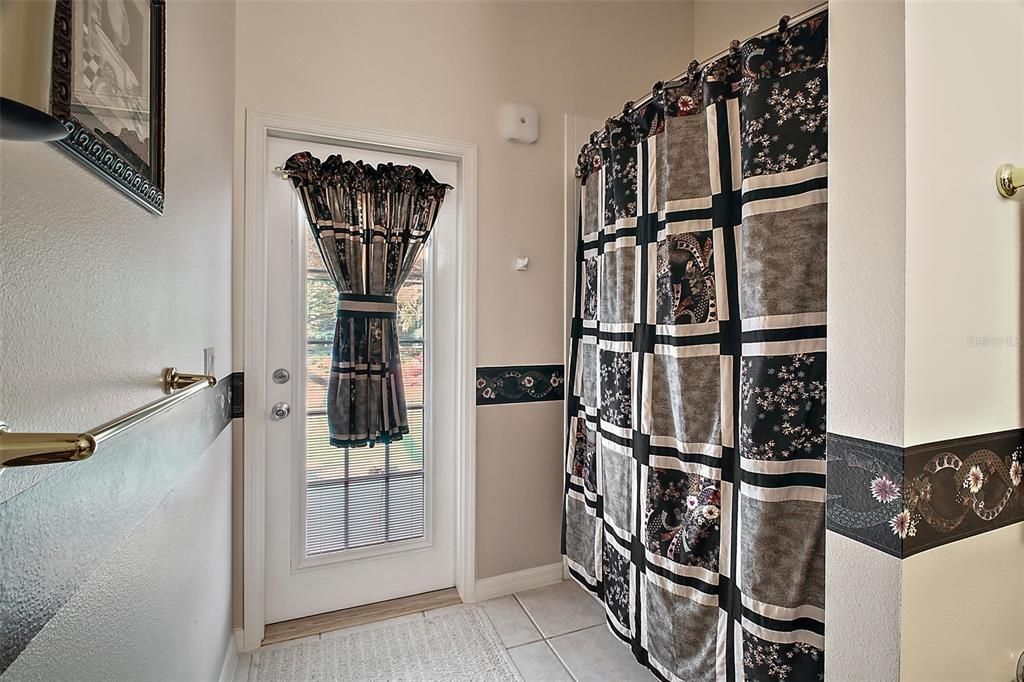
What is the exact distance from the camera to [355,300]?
6.82 feet

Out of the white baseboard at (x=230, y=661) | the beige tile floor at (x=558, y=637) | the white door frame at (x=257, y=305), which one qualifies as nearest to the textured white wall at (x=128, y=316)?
the white baseboard at (x=230, y=661)

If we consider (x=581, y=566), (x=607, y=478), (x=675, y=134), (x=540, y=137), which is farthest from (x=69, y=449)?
(x=540, y=137)

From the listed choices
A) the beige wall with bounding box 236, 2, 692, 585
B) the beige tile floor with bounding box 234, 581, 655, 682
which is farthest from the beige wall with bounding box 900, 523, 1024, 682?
the beige wall with bounding box 236, 2, 692, 585

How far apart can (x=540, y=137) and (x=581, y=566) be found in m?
1.90

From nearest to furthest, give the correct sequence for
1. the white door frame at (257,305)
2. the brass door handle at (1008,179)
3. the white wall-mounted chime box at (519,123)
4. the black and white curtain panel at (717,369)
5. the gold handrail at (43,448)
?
the gold handrail at (43,448), the brass door handle at (1008,179), the black and white curtain panel at (717,369), the white door frame at (257,305), the white wall-mounted chime box at (519,123)

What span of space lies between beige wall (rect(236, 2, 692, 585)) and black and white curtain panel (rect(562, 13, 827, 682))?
0.37 m

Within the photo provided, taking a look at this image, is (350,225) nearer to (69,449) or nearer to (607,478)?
(607,478)

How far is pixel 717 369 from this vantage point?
4.88ft

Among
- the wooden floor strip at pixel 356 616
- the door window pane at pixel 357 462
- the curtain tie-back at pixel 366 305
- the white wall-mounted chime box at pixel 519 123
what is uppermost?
the white wall-mounted chime box at pixel 519 123

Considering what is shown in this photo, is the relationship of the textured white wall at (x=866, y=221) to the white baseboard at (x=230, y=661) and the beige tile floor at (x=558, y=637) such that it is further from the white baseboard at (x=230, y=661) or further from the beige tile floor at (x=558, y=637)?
the white baseboard at (x=230, y=661)

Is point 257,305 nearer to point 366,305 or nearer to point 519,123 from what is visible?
point 366,305

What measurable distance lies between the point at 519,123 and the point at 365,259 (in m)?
0.92

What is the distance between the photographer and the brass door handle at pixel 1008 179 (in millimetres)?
1032

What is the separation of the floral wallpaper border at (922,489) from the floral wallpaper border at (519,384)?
1.43 meters
